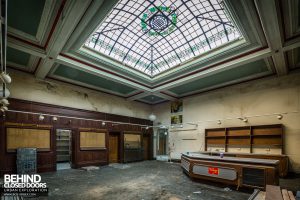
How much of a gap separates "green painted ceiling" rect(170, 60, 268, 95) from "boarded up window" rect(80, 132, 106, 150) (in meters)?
5.86

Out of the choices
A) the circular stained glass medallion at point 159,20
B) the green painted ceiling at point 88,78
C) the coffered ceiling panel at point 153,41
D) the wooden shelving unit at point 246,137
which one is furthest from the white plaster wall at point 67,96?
the wooden shelving unit at point 246,137

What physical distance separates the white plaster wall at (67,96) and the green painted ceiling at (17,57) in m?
0.92

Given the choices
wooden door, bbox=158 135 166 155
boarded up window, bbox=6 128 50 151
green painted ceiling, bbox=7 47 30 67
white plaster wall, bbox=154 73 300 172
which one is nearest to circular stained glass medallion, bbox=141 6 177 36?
green painted ceiling, bbox=7 47 30 67

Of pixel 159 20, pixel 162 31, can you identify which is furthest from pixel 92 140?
pixel 159 20

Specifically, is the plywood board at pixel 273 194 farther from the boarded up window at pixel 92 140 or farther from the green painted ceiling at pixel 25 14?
the boarded up window at pixel 92 140

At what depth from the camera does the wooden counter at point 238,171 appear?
208 inches

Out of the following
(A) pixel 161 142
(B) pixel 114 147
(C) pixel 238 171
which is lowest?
(A) pixel 161 142

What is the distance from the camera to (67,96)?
10.4m

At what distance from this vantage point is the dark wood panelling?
7.82 meters

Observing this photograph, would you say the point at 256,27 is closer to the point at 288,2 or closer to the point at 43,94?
the point at 288,2

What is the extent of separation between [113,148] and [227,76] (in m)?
8.77

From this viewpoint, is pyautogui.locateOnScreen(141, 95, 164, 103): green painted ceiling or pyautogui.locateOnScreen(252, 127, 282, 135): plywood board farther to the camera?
pyautogui.locateOnScreen(141, 95, 164, 103): green painted ceiling

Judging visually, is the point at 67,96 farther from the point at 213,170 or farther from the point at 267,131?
the point at 267,131

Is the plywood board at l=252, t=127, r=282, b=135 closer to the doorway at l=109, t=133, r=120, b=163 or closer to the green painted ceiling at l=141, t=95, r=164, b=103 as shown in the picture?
the green painted ceiling at l=141, t=95, r=164, b=103
